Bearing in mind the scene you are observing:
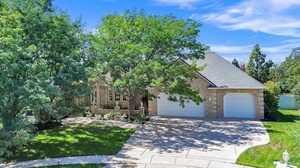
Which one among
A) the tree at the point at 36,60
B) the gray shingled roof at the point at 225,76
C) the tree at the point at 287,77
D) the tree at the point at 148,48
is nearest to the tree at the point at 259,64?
the gray shingled roof at the point at 225,76

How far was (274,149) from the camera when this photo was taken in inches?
358

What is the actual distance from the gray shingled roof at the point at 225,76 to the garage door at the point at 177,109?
278 cm

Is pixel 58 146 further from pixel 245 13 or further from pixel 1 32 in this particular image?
pixel 245 13

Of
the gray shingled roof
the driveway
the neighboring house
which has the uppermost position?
the neighboring house

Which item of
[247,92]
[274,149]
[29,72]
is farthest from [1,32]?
[247,92]

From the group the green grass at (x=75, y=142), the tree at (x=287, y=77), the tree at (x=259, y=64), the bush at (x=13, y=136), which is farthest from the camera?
the tree at (x=287, y=77)

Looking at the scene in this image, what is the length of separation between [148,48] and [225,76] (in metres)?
9.07

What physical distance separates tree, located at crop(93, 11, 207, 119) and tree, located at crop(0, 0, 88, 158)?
2.00 m

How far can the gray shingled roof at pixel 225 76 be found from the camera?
1683 centimetres

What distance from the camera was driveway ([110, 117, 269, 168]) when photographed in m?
8.09

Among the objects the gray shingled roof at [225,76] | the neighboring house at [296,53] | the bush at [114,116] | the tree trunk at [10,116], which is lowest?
the bush at [114,116]

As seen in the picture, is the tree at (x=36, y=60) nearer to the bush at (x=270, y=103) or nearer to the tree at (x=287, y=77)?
the bush at (x=270, y=103)

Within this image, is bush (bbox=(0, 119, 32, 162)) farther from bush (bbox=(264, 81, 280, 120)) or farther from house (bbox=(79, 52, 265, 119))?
bush (bbox=(264, 81, 280, 120))

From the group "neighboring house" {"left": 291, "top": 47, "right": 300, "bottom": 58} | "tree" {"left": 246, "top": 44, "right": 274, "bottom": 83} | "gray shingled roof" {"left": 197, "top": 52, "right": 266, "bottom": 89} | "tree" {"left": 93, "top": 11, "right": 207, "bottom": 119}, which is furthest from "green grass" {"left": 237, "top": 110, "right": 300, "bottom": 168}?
"neighboring house" {"left": 291, "top": 47, "right": 300, "bottom": 58}
